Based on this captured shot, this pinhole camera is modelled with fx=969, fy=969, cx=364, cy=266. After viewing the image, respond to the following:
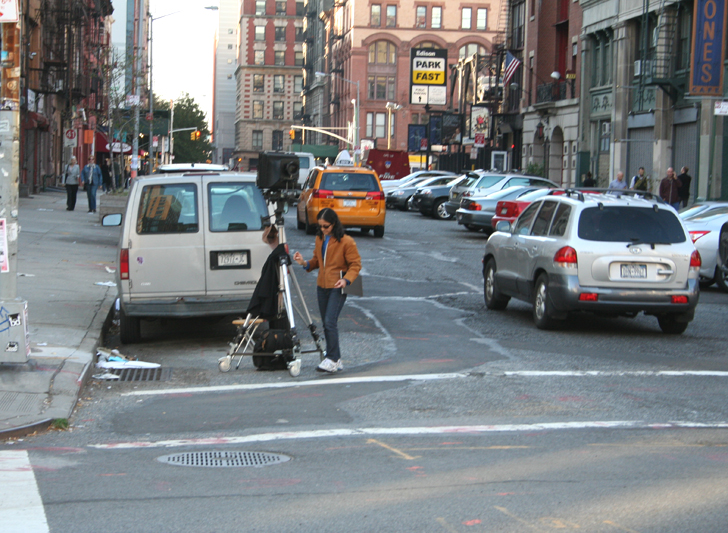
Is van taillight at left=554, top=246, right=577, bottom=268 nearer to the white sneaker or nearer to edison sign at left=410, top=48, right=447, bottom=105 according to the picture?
the white sneaker

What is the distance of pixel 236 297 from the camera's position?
10.8 meters

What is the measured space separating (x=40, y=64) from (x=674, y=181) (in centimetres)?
2859

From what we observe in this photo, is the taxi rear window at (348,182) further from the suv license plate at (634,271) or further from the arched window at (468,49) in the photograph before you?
the arched window at (468,49)

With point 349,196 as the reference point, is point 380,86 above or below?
above

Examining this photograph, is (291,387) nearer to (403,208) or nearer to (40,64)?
(403,208)

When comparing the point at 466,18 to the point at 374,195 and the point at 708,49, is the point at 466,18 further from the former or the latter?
the point at 374,195

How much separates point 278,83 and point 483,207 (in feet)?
413

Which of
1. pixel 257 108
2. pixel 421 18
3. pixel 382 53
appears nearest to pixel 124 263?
pixel 382 53

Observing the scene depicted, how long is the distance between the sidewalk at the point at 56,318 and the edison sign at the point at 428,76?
51.5 m

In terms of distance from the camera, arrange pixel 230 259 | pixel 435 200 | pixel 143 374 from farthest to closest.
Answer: pixel 435 200, pixel 230 259, pixel 143 374

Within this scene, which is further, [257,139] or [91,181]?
[257,139]

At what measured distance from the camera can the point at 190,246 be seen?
10.8 m

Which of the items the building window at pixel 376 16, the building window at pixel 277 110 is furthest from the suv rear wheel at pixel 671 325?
the building window at pixel 277 110

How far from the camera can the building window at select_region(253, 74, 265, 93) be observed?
147000 millimetres
